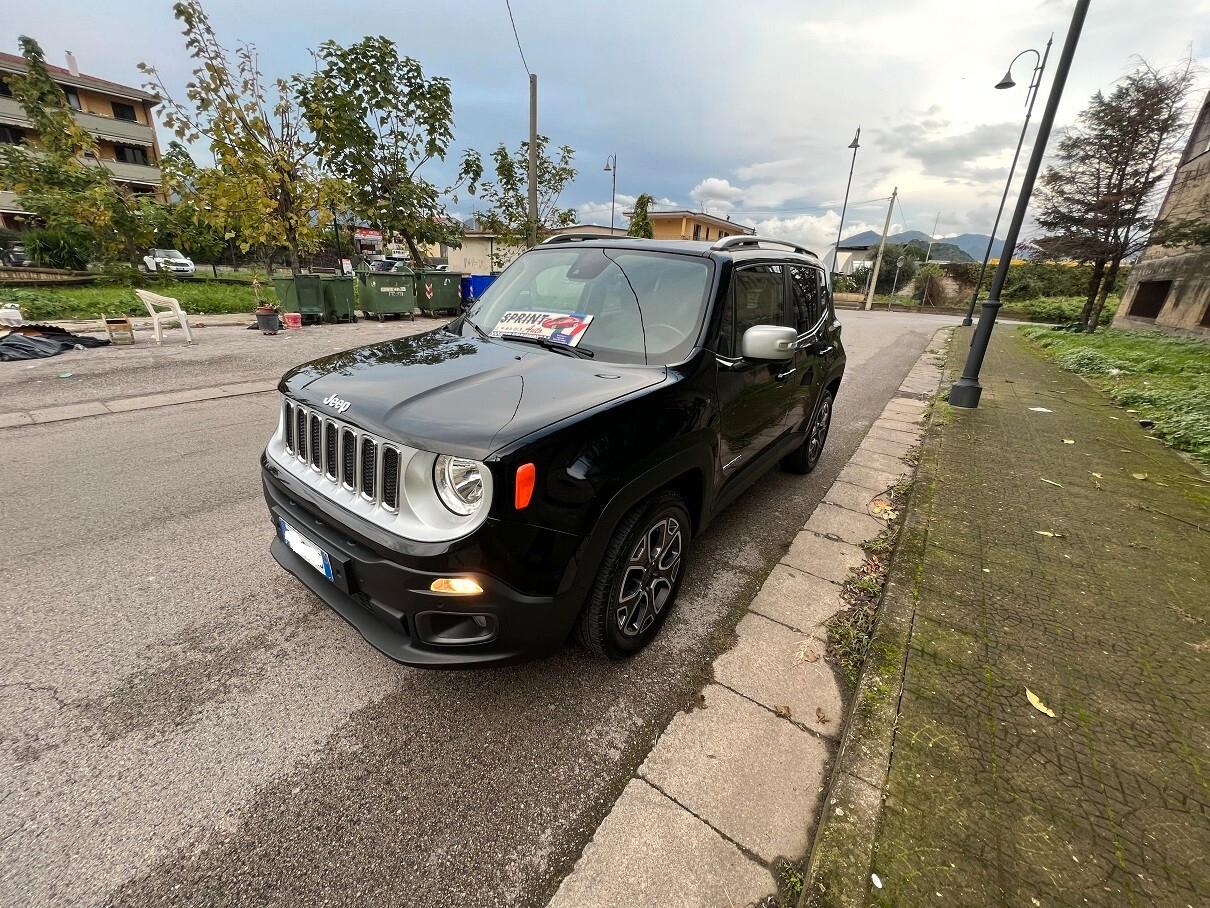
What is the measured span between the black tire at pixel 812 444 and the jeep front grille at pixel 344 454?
11.5ft

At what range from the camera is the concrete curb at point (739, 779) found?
5.11 ft

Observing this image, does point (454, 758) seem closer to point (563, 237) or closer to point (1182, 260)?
point (563, 237)

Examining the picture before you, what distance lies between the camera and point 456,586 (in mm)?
1743

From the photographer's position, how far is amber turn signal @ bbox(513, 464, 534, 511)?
67.2 inches

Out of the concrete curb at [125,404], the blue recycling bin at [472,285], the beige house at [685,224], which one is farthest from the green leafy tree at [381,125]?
the beige house at [685,224]

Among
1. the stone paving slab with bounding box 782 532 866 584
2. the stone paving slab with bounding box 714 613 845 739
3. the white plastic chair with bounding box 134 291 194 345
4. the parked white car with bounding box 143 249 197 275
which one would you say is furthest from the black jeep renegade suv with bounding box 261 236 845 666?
the parked white car with bounding box 143 249 197 275

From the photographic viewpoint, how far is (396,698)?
2.20 metres

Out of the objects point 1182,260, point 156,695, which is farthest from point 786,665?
point 1182,260

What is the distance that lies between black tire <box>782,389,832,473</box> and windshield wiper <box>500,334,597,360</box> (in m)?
2.55

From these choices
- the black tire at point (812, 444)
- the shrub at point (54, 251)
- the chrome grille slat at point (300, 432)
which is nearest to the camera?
the chrome grille slat at point (300, 432)

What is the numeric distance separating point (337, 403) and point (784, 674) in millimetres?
2269

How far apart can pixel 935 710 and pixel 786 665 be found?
60cm

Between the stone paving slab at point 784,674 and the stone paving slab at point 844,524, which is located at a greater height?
the stone paving slab at point 844,524

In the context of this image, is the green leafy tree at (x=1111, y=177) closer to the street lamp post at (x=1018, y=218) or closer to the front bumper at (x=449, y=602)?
the street lamp post at (x=1018, y=218)
